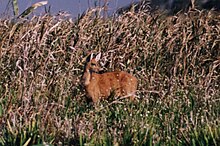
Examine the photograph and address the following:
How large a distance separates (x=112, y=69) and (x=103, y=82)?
77cm

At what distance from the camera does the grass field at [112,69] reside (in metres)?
5.71

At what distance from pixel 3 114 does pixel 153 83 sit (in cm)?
254

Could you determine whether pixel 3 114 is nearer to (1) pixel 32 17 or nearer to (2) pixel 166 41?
(1) pixel 32 17

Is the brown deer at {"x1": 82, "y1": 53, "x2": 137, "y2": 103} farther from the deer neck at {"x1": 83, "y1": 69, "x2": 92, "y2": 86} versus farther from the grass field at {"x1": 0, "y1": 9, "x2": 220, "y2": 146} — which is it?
the grass field at {"x1": 0, "y1": 9, "x2": 220, "y2": 146}

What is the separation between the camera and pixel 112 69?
31.2 ft

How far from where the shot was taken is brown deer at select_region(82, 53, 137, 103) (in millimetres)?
8562

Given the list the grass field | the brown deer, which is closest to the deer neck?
the brown deer

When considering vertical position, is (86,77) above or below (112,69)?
below

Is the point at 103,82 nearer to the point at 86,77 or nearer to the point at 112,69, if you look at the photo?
the point at 86,77

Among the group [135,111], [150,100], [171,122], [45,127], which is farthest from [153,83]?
[45,127]

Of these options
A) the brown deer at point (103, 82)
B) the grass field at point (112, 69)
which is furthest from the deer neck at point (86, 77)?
the grass field at point (112, 69)

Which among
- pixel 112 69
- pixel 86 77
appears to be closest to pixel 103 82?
pixel 86 77

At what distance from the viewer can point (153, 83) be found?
857 cm

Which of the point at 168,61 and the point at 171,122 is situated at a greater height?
the point at 168,61
